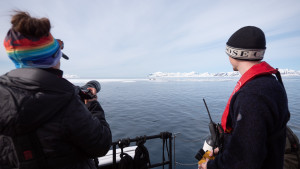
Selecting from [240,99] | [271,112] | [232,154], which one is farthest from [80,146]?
[271,112]

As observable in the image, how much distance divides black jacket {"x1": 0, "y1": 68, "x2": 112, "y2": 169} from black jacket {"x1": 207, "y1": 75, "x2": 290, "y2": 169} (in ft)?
3.74

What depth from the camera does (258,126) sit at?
3.93ft

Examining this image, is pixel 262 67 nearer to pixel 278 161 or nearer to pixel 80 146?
pixel 278 161

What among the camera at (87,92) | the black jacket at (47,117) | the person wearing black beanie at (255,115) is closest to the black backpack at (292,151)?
the person wearing black beanie at (255,115)

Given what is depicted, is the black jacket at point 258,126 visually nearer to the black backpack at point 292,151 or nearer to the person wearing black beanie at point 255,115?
the person wearing black beanie at point 255,115

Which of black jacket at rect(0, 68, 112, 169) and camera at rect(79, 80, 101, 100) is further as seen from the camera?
camera at rect(79, 80, 101, 100)

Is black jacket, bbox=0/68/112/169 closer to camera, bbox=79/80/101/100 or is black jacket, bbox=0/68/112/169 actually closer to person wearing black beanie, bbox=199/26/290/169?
camera, bbox=79/80/101/100

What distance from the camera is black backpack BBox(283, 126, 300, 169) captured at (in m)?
2.14

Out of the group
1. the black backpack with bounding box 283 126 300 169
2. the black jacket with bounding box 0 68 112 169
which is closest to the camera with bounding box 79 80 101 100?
the black jacket with bounding box 0 68 112 169

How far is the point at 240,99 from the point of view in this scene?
1.30m

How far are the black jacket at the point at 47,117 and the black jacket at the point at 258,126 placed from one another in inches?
44.8

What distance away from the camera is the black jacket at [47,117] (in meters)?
0.92

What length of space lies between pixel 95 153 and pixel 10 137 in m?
0.57

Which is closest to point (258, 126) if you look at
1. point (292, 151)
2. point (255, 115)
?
point (255, 115)
